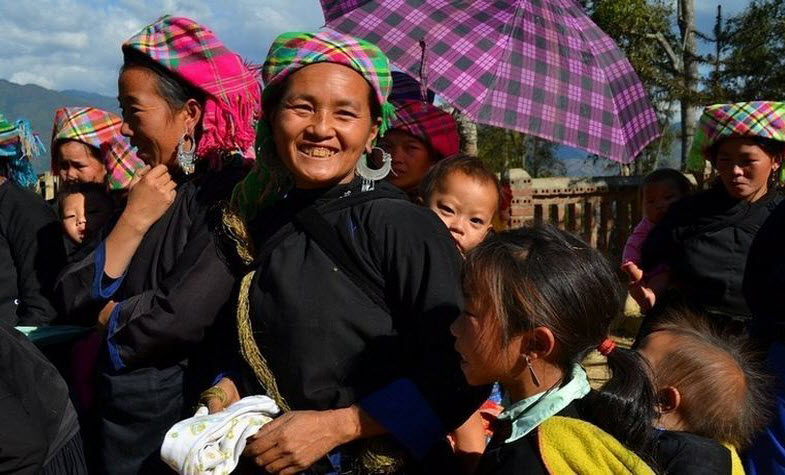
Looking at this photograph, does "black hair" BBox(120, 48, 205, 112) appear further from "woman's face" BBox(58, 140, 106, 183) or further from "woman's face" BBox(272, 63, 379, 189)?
"woman's face" BBox(58, 140, 106, 183)

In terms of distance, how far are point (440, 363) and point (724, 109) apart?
2.47 metres

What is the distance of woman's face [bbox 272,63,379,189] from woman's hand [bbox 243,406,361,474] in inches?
24.2

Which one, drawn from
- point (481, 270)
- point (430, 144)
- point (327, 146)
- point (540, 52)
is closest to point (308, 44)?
point (327, 146)

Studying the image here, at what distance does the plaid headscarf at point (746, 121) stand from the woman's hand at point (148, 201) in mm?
2557

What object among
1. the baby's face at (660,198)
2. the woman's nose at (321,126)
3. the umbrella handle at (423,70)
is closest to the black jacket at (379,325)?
the woman's nose at (321,126)

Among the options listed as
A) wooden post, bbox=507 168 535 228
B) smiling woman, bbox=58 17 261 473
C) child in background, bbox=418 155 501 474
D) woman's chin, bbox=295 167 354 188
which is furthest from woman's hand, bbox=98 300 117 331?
wooden post, bbox=507 168 535 228

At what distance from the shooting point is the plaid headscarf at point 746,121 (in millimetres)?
3543

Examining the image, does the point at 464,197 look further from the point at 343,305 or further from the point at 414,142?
the point at 343,305

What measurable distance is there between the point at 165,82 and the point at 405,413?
134cm

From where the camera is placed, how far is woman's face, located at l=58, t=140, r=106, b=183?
4.08m

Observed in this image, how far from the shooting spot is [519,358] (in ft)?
6.06

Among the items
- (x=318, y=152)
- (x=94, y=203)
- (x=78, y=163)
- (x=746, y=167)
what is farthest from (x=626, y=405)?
(x=78, y=163)

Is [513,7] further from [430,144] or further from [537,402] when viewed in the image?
[537,402]

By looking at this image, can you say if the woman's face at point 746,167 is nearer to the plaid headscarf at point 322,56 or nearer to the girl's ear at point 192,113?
the plaid headscarf at point 322,56
